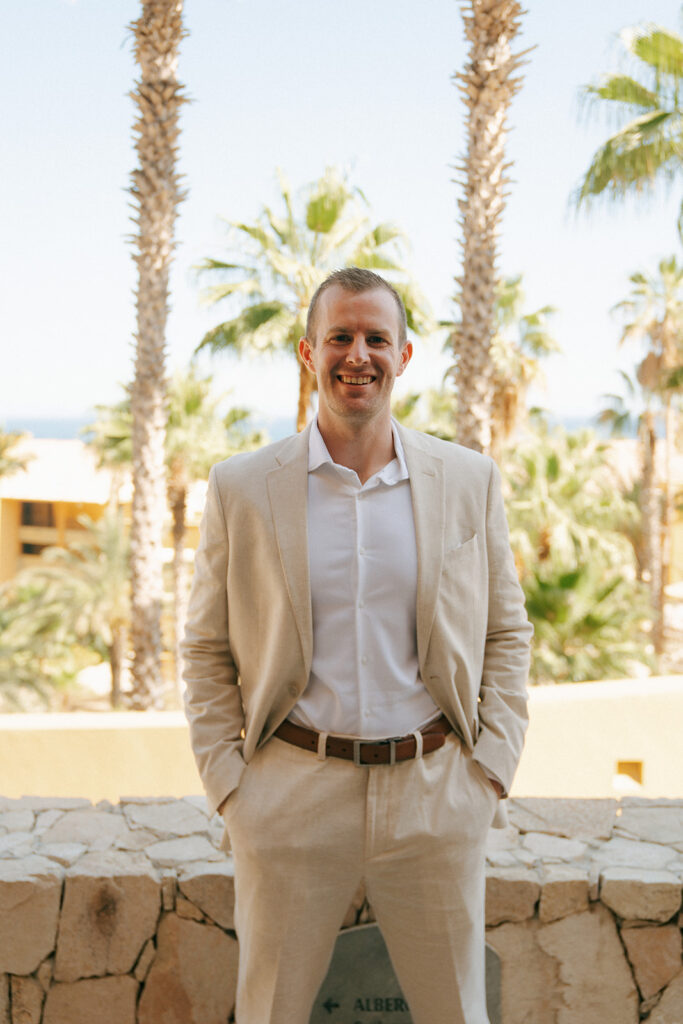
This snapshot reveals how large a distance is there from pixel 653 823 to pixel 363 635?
1.81 m

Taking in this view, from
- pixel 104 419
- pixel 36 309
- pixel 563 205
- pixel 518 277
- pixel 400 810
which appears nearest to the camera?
pixel 400 810

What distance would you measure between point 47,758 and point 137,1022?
13.0 feet

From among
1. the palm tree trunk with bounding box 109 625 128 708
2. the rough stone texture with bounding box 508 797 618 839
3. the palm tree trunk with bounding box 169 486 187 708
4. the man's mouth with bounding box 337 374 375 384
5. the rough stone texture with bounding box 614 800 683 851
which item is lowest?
the palm tree trunk with bounding box 109 625 128 708

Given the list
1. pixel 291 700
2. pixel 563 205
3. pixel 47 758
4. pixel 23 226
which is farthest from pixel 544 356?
pixel 23 226

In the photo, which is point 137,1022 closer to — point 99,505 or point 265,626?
point 265,626

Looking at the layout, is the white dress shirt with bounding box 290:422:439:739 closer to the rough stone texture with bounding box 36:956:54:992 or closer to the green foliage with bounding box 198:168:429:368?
the rough stone texture with bounding box 36:956:54:992

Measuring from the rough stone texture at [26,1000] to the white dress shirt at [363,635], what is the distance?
1444mm

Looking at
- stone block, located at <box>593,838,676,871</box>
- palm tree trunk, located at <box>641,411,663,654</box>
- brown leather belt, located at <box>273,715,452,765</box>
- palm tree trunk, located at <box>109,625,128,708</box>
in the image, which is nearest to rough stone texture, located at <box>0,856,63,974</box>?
brown leather belt, located at <box>273,715,452,765</box>

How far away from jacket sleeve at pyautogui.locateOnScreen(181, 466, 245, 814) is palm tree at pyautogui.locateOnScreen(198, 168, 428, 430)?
11919 millimetres

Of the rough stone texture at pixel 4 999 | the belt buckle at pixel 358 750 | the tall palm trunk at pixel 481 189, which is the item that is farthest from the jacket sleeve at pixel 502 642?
the tall palm trunk at pixel 481 189

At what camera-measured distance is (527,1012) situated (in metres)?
2.74

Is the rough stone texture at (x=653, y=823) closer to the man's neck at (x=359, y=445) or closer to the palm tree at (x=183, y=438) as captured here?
the man's neck at (x=359, y=445)

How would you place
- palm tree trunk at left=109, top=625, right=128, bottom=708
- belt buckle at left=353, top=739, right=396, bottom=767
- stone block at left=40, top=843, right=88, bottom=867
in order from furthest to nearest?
1. palm tree trunk at left=109, top=625, right=128, bottom=708
2. stone block at left=40, top=843, right=88, bottom=867
3. belt buckle at left=353, top=739, right=396, bottom=767

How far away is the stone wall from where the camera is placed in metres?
2.71
